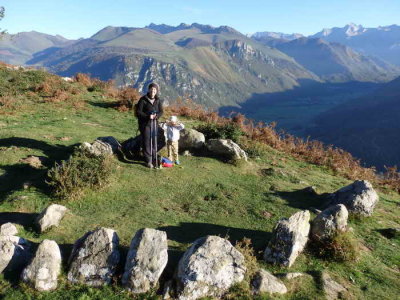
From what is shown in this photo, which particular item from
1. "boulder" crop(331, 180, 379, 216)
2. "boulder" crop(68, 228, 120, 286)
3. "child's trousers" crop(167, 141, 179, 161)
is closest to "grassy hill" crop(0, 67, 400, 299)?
"boulder" crop(68, 228, 120, 286)

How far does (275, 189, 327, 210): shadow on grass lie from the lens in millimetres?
13875

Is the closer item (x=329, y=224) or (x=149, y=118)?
(x=329, y=224)

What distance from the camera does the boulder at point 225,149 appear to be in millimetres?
17984

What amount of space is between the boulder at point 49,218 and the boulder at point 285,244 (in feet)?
21.8

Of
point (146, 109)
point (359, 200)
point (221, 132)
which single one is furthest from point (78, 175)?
point (359, 200)

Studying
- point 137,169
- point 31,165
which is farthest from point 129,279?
point 31,165

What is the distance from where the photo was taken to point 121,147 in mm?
17094

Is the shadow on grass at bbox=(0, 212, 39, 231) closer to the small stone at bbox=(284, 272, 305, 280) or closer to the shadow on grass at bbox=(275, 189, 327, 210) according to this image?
the small stone at bbox=(284, 272, 305, 280)

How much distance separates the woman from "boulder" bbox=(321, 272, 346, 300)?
359 inches

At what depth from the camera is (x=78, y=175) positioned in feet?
41.8

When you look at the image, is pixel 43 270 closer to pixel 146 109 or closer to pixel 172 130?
pixel 146 109

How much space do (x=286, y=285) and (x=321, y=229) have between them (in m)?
2.74

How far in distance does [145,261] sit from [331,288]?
5.01 metres

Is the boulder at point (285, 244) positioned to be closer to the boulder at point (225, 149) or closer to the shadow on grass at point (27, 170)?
the boulder at point (225, 149)
